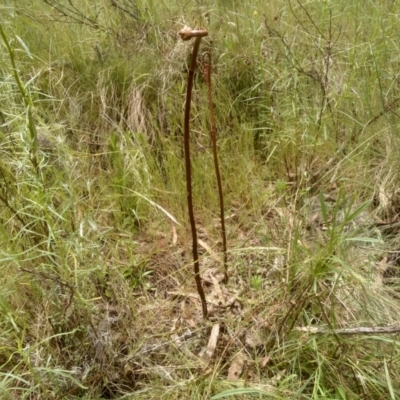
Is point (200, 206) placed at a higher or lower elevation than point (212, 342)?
higher

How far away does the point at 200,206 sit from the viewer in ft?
6.61

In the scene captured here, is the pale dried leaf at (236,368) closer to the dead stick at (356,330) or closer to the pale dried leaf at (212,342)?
the pale dried leaf at (212,342)

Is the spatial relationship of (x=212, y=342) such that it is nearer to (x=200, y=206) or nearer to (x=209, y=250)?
(x=209, y=250)

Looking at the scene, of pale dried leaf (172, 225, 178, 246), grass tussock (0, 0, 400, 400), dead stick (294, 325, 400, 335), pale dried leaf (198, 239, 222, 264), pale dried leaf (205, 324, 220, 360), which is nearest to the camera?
dead stick (294, 325, 400, 335)

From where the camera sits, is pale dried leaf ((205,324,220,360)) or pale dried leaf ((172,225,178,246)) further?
pale dried leaf ((172,225,178,246))

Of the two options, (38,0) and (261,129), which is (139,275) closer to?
(261,129)

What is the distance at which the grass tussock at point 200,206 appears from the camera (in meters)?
1.43

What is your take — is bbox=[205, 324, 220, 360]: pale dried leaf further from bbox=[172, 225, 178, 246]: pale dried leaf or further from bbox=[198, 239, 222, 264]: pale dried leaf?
bbox=[172, 225, 178, 246]: pale dried leaf

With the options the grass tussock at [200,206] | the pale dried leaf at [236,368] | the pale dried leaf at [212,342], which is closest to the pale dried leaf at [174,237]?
the grass tussock at [200,206]

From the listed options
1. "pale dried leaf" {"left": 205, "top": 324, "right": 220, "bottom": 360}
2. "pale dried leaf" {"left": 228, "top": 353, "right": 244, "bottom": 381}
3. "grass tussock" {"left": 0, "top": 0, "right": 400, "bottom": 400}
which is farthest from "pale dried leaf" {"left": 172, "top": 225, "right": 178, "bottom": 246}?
"pale dried leaf" {"left": 228, "top": 353, "right": 244, "bottom": 381}

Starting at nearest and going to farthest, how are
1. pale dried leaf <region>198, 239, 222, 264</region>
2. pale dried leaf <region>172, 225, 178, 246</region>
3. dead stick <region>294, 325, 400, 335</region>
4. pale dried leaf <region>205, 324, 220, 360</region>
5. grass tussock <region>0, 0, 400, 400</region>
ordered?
dead stick <region>294, 325, 400, 335</region>, grass tussock <region>0, 0, 400, 400</region>, pale dried leaf <region>205, 324, 220, 360</region>, pale dried leaf <region>198, 239, 222, 264</region>, pale dried leaf <region>172, 225, 178, 246</region>

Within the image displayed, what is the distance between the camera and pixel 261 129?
91.3 inches

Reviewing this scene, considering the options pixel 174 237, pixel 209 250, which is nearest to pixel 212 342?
pixel 209 250

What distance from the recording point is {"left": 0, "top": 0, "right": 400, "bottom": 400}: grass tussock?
1.43 metres
